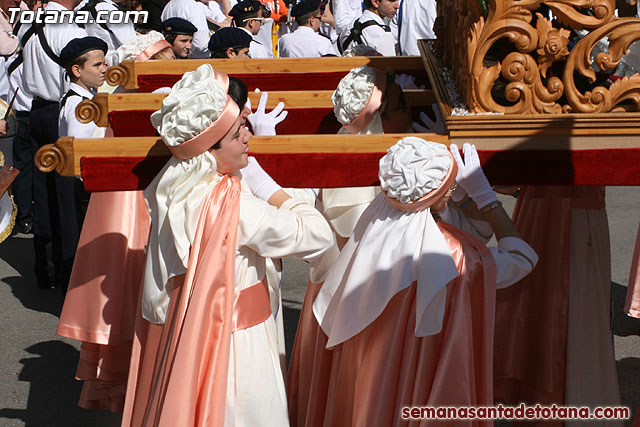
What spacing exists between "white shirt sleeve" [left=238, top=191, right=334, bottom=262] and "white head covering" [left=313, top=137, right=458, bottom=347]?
7.1 inches

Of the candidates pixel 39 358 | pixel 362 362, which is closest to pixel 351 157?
pixel 362 362

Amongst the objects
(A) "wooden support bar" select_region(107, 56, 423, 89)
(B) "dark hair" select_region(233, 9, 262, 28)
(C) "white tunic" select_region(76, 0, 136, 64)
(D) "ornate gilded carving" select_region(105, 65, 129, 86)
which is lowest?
(D) "ornate gilded carving" select_region(105, 65, 129, 86)

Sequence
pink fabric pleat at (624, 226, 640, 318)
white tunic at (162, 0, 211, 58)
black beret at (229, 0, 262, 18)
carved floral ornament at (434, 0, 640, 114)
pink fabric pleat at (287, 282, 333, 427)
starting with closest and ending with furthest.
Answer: carved floral ornament at (434, 0, 640, 114) < pink fabric pleat at (287, 282, 333, 427) < pink fabric pleat at (624, 226, 640, 318) < white tunic at (162, 0, 211, 58) < black beret at (229, 0, 262, 18)

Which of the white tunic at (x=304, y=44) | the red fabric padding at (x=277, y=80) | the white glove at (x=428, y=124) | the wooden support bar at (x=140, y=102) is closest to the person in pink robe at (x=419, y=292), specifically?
the white glove at (x=428, y=124)

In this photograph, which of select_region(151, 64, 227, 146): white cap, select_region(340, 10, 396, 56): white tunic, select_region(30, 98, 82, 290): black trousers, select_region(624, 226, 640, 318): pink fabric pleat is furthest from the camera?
select_region(340, 10, 396, 56): white tunic

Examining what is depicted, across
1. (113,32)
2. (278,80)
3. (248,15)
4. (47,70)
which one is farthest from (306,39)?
(278,80)

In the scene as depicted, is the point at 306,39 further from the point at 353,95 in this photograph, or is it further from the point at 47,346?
the point at 353,95

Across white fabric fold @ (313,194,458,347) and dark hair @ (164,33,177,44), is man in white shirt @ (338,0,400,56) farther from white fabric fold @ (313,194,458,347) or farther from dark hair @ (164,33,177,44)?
white fabric fold @ (313,194,458,347)

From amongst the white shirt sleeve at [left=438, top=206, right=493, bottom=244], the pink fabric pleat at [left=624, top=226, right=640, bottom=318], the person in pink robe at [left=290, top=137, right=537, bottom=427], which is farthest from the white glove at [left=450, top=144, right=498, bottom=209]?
the pink fabric pleat at [left=624, top=226, right=640, bottom=318]

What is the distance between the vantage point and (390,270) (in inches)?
110

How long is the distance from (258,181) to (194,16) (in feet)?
18.0

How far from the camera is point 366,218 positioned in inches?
118

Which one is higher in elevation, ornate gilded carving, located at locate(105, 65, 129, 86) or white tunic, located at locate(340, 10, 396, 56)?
white tunic, located at locate(340, 10, 396, 56)

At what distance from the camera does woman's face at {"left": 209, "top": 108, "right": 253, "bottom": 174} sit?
281cm
